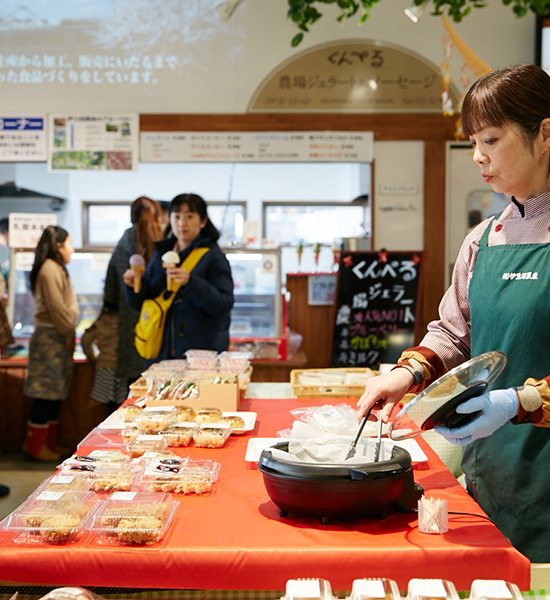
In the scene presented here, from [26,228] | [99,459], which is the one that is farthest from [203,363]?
[26,228]

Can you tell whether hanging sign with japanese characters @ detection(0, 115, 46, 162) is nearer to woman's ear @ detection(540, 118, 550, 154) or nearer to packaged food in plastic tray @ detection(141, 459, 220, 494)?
packaged food in plastic tray @ detection(141, 459, 220, 494)

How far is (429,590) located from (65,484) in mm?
848

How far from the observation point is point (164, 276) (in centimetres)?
379

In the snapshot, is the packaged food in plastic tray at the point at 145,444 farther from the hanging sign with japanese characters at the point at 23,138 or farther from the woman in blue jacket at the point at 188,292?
the hanging sign with japanese characters at the point at 23,138

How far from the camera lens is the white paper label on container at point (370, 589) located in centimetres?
102

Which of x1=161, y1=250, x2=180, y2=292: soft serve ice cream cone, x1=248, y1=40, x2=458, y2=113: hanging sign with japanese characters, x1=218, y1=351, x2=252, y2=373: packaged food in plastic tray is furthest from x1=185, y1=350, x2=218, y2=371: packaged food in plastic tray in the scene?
x1=248, y1=40, x2=458, y2=113: hanging sign with japanese characters

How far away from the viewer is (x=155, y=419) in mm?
2018

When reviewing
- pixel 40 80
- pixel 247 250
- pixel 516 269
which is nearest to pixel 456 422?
pixel 516 269

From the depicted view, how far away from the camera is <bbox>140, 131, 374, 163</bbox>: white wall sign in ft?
17.4

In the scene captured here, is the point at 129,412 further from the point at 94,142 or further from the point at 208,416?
the point at 94,142

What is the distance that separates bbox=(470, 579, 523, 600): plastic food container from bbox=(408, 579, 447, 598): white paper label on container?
0.05 meters

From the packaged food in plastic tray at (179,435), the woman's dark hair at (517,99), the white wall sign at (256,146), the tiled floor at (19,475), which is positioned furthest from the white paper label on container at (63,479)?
the white wall sign at (256,146)

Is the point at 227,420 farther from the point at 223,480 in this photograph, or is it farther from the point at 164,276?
the point at 164,276

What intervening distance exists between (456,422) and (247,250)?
404cm
